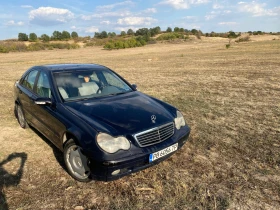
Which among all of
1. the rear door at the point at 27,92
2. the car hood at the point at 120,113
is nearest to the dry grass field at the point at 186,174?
the rear door at the point at 27,92

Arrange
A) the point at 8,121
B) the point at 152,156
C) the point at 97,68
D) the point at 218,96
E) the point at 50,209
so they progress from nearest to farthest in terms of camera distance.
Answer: the point at 50,209
the point at 152,156
the point at 97,68
the point at 8,121
the point at 218,96

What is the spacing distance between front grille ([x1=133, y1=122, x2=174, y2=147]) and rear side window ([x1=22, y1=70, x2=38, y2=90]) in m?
2.83

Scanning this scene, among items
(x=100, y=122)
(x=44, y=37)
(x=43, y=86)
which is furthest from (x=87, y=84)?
(x=44, y=37)

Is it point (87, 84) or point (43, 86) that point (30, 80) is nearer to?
point (43, 86)

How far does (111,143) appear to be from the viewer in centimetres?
306

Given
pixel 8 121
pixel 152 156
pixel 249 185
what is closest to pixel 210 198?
pixel 249 185

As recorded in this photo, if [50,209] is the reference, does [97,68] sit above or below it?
above

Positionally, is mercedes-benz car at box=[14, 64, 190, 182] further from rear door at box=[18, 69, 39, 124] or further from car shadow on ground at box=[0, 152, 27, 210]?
car shadow on ground at box=[0, 152, 27, 210]

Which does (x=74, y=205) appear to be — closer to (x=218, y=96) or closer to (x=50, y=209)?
(x=50, y=209)

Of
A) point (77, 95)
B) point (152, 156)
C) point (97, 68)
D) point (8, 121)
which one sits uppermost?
point (97, 68)

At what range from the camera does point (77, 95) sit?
13.3 ft

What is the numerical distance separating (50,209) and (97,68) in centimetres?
281

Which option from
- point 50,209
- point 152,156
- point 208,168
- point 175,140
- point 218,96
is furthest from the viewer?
point 218,96

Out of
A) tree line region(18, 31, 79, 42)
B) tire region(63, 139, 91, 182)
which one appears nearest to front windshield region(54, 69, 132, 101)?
tire region(63, 139, 91, 182)
